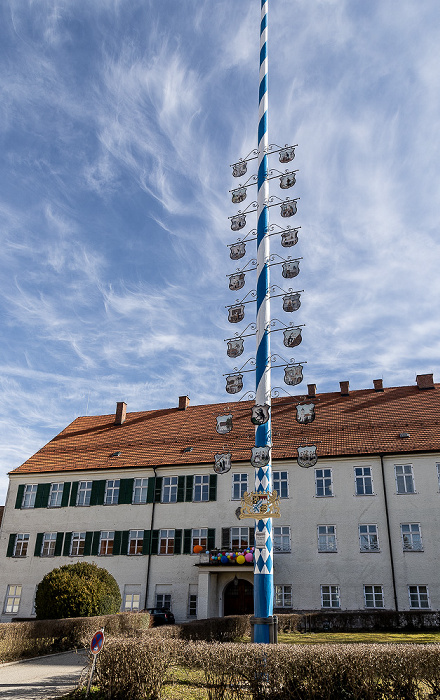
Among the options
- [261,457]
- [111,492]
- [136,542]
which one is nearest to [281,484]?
[136,542]

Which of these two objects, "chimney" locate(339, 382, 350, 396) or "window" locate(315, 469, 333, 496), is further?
"chimney" locate(339, 382, 350, 396)

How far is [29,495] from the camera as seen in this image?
115ft

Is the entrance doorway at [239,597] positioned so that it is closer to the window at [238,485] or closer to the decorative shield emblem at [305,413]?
the window at [238,485]

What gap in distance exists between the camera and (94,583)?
839 inches

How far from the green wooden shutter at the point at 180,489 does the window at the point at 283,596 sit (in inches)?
265

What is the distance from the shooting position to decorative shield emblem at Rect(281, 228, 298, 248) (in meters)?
18.4

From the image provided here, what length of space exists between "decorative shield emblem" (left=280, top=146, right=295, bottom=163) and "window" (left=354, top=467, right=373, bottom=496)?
1652 cm

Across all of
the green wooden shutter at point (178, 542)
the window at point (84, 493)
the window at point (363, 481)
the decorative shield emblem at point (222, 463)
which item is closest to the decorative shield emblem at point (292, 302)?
the decorative shield emblem at point (222, 463)

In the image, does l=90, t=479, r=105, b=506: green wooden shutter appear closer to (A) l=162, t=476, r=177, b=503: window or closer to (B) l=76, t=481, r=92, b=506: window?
(B) l=76, t=481, r=92, b=506: window

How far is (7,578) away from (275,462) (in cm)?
1625

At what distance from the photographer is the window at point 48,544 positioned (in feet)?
107

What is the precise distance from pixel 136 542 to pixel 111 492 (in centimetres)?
337

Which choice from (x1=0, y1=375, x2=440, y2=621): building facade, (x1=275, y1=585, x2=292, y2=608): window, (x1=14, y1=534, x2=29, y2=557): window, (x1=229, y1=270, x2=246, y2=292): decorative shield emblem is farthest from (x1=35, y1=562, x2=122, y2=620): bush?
(x1=14, y1=534, x2=29, y2=557): window

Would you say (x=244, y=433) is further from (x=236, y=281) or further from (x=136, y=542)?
(x=236, y=281)
